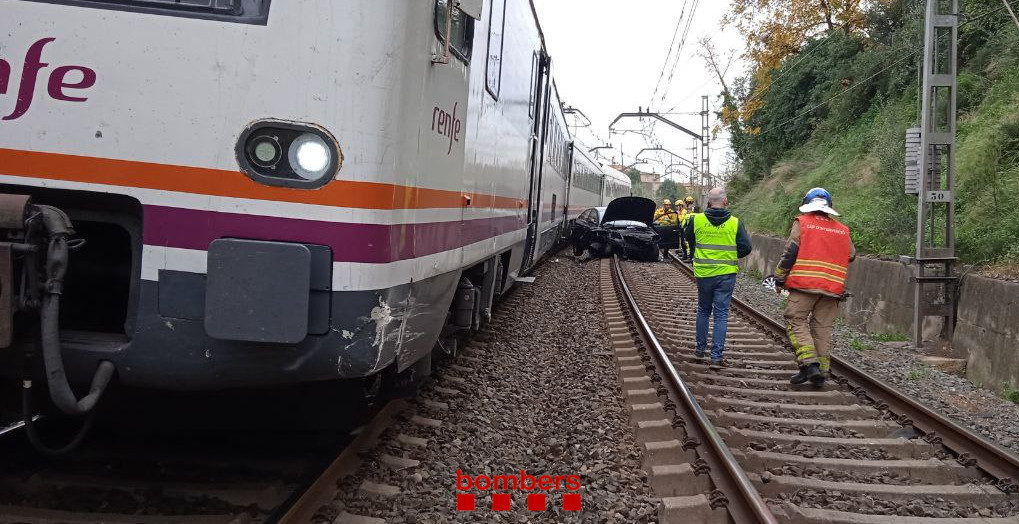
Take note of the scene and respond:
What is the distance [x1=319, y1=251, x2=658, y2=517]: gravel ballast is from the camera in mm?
3754

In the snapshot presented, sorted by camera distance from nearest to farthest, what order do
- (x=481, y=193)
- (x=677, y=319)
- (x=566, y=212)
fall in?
(x=481, y=193) < (x=677, y=319) < (x=566, y=212)

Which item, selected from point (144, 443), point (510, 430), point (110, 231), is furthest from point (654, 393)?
point (110, 231)

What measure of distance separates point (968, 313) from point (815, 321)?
274 centimetres

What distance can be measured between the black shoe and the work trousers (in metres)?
0.06

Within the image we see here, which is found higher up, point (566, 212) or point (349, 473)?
point (566, 212)

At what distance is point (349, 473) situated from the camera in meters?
3.75

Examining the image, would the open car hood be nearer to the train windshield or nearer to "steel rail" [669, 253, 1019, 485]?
"steel rail" [669, 253, 1019, 485]

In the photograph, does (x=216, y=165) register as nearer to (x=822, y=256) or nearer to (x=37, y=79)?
(x=37, y=79)

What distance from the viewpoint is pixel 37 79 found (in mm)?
2795

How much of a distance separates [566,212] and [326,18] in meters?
16.1

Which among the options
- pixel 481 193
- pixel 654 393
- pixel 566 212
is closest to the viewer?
pixel 481 193

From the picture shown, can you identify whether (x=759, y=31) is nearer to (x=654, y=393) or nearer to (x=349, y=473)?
(x=654, y=393)

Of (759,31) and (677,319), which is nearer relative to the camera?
(677,319)

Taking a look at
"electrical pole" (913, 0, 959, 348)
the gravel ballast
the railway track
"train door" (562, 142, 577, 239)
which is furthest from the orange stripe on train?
"train door" (562, 142, 577, 239)
